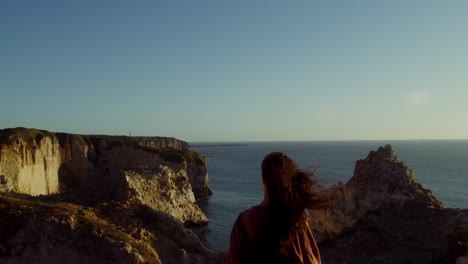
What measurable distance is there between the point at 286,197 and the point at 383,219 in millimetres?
33646

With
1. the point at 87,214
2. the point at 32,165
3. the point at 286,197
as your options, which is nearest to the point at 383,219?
the point at 87,214

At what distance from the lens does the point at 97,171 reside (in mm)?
77125

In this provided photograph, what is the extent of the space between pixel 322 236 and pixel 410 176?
9194 millimetres

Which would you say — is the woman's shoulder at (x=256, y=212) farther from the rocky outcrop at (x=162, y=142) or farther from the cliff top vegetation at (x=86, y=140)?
the rocky outcrop at (x=162, y=142)

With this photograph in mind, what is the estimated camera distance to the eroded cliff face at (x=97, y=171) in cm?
3591

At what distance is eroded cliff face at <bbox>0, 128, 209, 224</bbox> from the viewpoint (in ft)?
118

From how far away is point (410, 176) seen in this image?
3778 centimetres

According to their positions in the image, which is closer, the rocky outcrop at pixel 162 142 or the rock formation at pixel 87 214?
the rock formation at pixel 87 214

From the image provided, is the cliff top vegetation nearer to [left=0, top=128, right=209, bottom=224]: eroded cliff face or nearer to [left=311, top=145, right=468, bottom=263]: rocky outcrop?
[left=0, top=128, right=209, bottom=224]: eroded cliff face

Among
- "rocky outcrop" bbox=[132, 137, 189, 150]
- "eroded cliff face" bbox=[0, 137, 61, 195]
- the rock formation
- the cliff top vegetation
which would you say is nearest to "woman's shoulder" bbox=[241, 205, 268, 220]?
the rock formation

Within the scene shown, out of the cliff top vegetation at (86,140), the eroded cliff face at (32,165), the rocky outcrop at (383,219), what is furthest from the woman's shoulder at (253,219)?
the cliff top vegetation at (86,140)

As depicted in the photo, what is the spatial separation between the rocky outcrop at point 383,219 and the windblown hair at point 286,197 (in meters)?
27.6

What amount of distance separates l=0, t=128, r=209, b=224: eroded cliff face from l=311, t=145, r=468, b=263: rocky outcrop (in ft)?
53.0

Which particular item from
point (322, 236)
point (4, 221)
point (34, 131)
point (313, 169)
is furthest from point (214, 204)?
point (313, 169)
